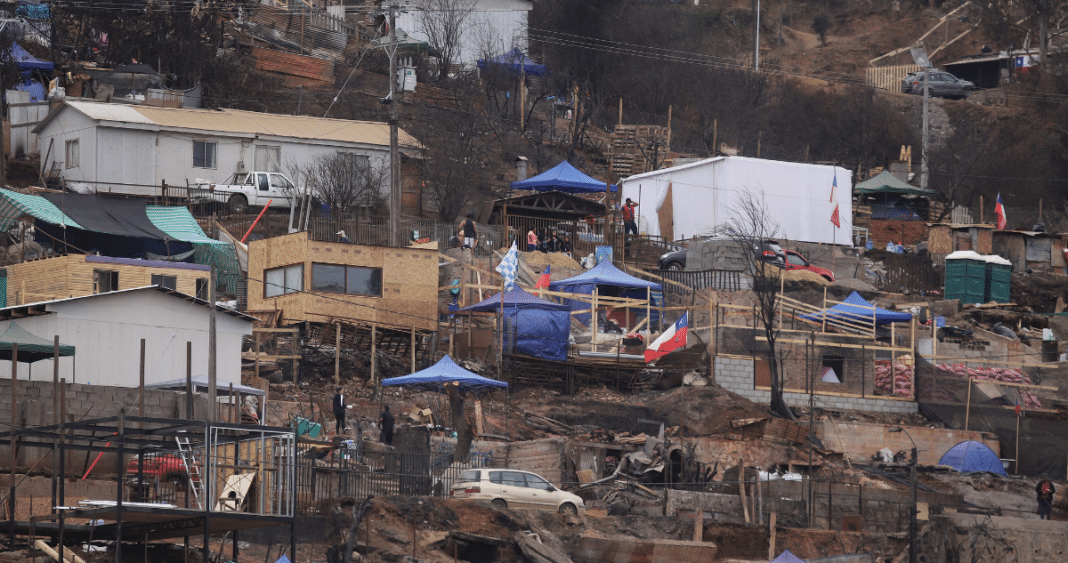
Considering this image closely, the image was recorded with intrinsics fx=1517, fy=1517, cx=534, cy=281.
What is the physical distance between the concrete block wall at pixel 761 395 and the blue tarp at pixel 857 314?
3218 mm

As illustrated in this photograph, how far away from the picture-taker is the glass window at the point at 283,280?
3991cm

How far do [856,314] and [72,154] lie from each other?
1048 inches

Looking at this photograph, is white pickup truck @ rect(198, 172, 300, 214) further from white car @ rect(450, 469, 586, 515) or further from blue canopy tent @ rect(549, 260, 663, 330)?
white car @ rect(450, 469, 586, 515)

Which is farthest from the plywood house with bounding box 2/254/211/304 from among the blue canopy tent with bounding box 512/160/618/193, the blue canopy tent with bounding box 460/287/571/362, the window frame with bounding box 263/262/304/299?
the blue canopy tent with bounding box 512/160/618/193

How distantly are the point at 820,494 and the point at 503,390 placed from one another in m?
9.21

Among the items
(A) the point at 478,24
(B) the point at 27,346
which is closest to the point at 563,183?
(A) the point at 478,24

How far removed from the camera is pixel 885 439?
3694 centimetres

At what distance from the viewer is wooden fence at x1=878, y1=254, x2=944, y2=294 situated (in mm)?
50688

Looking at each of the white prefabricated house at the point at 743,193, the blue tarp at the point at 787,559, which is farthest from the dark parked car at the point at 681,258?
the blue tarp at the point at 787,559

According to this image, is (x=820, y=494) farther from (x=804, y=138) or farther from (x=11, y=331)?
(x=804, y=138)

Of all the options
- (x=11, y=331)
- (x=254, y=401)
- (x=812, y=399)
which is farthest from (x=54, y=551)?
(x=812, y=399)

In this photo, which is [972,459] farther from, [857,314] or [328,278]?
[328,278]

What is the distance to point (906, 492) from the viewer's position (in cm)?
3162

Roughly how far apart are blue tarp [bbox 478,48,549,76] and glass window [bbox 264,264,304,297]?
101ft
